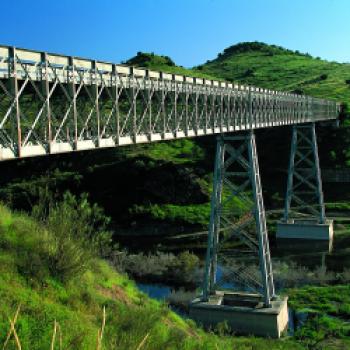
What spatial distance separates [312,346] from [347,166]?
42306 millimetres

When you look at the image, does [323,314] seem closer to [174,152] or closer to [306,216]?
[306,216]

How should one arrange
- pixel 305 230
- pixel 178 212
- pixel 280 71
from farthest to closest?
pixel 280 71 < pixel 178 212 < pixel 305 230

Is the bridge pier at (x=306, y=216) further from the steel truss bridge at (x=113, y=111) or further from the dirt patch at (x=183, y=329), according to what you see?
the dirt patch at (x=183, y=329)

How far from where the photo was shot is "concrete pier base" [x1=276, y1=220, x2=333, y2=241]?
4518 centimetres

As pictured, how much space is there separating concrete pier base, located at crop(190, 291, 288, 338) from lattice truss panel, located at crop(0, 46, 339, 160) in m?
8.64

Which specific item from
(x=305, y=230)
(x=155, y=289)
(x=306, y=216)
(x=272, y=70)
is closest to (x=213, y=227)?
(x=155, y=289)

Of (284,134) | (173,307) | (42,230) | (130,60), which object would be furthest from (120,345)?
(130,60)

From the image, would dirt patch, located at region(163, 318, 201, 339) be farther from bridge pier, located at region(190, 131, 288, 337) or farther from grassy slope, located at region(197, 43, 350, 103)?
grassy slope, located at region(197, 43, 350, 103)

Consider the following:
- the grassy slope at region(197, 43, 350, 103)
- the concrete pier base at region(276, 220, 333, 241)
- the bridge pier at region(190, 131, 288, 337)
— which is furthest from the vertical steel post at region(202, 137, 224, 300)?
the grassy slope at region(197, 43, 350, 103)

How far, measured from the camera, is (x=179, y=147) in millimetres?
73562

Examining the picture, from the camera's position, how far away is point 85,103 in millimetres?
16250

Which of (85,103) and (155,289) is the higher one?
(85,103)

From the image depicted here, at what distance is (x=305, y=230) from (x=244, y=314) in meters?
22.7

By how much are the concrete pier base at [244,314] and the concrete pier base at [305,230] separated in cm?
2029
